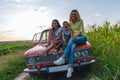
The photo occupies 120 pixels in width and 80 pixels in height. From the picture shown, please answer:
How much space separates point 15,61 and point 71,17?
9.34 m

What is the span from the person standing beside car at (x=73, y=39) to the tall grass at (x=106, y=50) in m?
0.90

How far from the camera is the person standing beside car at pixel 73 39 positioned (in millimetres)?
11422

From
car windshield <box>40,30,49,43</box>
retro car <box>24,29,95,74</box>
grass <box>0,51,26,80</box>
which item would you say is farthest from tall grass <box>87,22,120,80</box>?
grass <box>0,51,26,80</box>

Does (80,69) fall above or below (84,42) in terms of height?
below

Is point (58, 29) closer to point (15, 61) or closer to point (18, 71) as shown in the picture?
point (18, 71)

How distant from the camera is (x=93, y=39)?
47.4 feet

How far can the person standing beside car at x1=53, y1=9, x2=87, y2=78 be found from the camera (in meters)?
11.4

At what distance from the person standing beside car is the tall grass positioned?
897 mm

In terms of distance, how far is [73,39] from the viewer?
11.7 metres

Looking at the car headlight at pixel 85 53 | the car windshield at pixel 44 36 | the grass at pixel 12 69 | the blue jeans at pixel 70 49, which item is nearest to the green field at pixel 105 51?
the grass at pixel 12 69

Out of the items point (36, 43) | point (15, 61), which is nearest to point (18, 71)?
point (15, 61)

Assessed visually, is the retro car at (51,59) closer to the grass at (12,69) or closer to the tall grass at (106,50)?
the tall grass at (106,50)

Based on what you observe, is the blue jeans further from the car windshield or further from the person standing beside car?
the car windshield

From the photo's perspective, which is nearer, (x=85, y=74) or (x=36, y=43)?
(x=85, y=74)
